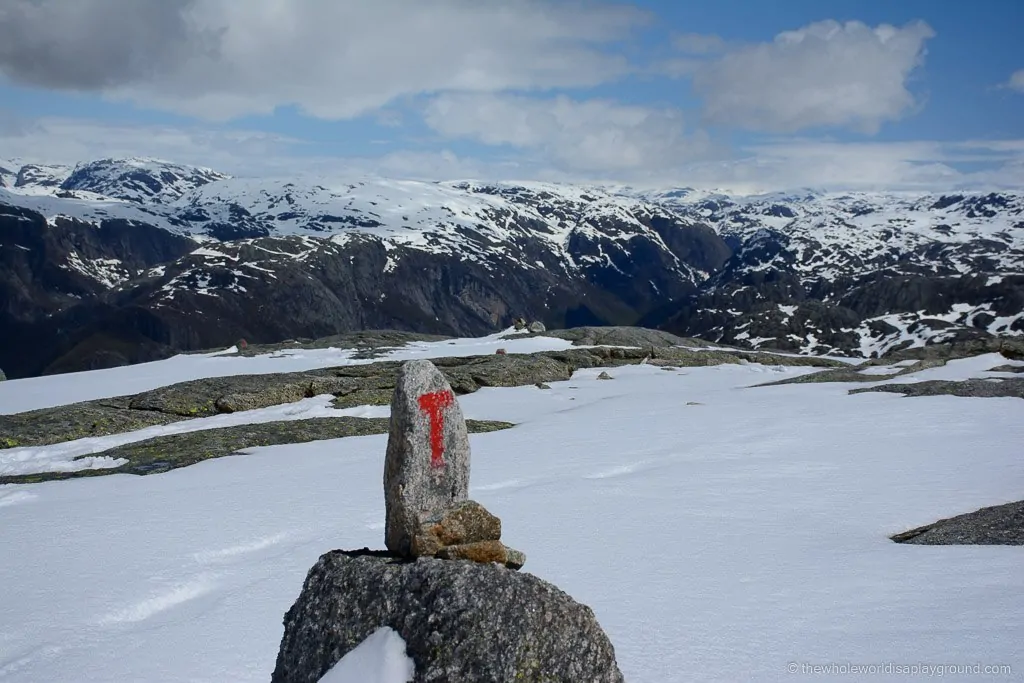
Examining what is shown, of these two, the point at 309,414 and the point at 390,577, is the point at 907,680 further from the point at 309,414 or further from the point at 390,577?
the point at 309,414

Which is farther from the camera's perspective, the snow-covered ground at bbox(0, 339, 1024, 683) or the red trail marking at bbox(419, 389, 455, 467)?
the red trail marking at bbox(419, 389, 455, 467)

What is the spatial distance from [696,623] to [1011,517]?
22.5ft

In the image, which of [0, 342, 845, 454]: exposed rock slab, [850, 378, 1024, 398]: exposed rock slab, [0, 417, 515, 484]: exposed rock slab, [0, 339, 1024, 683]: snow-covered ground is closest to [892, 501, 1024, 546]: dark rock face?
[0, 339, 1024, 683]: snow-covered ground

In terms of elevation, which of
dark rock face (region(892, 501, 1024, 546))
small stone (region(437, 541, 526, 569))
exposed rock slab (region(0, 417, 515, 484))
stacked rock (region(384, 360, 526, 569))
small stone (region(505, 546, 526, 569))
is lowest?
exposed rock slab (region(0, 417, 515, 484))

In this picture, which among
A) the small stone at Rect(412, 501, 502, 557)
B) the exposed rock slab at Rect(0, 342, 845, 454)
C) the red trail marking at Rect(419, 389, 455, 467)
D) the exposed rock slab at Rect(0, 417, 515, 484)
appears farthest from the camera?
the exposed rock slab at Rect(0, 342, 845, 454)

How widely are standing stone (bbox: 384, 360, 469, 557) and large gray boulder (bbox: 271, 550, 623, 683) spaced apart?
4.33 feet

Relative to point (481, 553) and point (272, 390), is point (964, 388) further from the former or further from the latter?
point (272, 390)

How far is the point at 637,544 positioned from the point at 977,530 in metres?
5.68

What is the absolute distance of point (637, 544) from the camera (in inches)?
532

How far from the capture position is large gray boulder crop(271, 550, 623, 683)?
8.11m

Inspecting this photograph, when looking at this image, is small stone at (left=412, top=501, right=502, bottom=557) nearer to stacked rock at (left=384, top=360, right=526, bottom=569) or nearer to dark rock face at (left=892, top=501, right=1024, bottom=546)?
stacked rock at (left=384, top=360, right=526, bottom=569)

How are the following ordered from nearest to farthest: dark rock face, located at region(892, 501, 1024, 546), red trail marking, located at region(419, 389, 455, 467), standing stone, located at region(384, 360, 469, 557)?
standing stone, located at region(384, 360, 469, 557) < red trail marking, located at region(419, 389, 455, 467) < dark rock face, located at region(892, 501, 1024, 546)

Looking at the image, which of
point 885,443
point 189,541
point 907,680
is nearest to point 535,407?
point 885,443

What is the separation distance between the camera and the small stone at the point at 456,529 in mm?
9938
